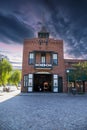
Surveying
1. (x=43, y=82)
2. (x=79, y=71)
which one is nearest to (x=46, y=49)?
(x=79, y=71)

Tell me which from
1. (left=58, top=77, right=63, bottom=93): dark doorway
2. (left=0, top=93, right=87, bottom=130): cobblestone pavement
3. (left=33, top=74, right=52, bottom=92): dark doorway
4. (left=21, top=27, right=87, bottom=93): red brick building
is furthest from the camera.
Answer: (left=33, top=74, right=52, bottom=92): dark doorway

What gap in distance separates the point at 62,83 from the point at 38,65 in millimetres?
5875

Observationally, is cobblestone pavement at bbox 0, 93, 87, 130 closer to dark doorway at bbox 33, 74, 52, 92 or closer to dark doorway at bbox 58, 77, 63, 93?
dark doorway at bbox 58, 77, 63, 93

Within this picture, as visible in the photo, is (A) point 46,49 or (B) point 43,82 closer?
(A) point 46,49

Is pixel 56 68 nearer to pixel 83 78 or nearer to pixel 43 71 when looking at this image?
pixel 43 71

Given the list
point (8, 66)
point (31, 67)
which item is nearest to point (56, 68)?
point (31, 67)

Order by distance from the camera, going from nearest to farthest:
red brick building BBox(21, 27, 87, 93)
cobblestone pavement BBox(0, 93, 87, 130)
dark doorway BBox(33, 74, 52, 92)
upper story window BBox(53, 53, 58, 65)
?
cobblestone pavement BBox(0, 93, 87, 130), red brick building BBox(21, 27, 87, 93), upper story window BBox(53, 53, 58, 65), dark doorway BBox(33, 74, 52, 92)

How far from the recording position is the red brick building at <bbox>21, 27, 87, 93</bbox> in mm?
31016

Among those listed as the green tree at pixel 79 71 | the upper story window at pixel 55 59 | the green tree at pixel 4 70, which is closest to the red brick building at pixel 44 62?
the upper story window at pixel 55 59

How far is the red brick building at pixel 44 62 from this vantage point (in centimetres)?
3102

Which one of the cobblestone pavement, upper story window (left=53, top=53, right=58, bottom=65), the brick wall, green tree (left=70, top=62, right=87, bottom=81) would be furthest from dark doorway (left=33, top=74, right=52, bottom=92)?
the cobblestone pavement

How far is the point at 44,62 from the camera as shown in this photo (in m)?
31.9

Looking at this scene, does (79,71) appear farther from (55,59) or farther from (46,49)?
(46,49)

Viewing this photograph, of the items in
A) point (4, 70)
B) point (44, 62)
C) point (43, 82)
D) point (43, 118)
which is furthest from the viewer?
point (43, 82)
